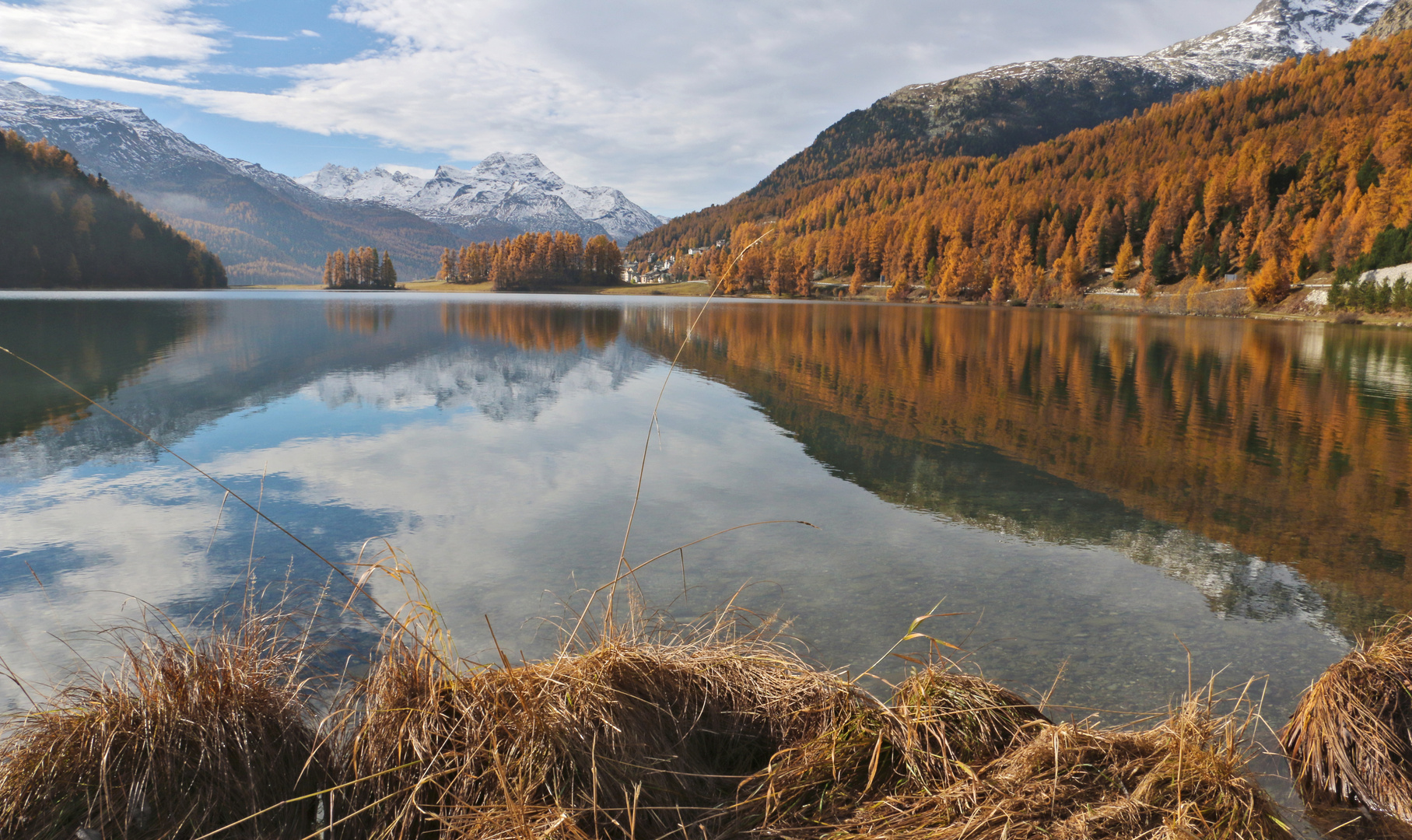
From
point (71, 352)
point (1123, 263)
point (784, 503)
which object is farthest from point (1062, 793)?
point (1123, 263)

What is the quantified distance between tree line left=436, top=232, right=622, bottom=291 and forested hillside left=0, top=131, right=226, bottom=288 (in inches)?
1793

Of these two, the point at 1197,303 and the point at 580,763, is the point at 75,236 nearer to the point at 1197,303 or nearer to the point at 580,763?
the point at 580,763

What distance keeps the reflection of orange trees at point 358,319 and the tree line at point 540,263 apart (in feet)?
267

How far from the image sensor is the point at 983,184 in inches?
5797

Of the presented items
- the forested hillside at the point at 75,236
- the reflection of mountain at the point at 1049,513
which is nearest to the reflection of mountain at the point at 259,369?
the reflection of mountain at the point at 1049,513

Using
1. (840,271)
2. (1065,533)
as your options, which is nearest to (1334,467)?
(1065,533)

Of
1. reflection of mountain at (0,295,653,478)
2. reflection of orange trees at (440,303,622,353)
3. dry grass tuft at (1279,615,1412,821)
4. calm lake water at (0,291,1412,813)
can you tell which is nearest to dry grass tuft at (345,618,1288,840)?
dry grass tuft at (1279,615,1412,821)

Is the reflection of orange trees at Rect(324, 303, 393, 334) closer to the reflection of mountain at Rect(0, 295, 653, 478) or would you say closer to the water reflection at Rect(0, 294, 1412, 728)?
the reflection of mountain at Rect(0, 295, 653, 478)

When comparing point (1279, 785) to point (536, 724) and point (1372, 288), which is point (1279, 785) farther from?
point (1372, 288)

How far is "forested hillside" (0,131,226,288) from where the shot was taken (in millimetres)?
92438

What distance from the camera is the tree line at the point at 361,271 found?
5620 inches

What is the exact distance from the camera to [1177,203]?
99.9m

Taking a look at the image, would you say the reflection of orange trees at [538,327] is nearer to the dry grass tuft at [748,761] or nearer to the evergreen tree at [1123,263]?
the dry grass tuft at [748,761]

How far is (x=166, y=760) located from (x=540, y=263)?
141 m
